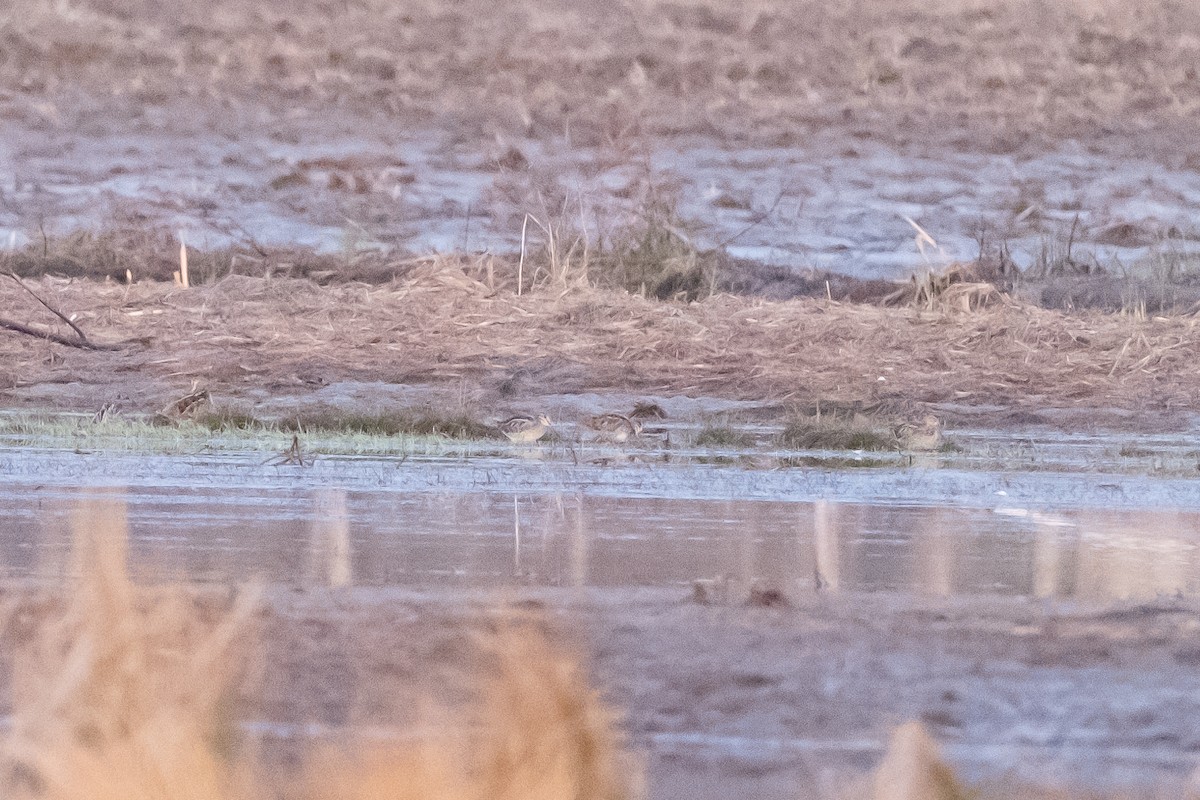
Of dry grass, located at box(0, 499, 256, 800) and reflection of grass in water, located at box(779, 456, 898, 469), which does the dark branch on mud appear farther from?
dry grass, located at box(0, 499, 256, 800)

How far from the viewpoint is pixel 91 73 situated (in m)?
16.8

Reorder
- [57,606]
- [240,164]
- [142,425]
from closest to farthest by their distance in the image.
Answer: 1. [57,606]
2. [142,425]
3. [240,164]

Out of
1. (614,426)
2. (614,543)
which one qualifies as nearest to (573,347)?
(614,426)

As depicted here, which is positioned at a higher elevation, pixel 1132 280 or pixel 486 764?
pixel 1132 280

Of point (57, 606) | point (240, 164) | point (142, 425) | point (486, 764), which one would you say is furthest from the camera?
point (240, 164)

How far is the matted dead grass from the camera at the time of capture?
1187 centimetres

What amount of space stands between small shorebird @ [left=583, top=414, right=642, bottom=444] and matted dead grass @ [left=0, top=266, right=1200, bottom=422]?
1.14 metres

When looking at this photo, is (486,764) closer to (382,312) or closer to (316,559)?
(316,559)

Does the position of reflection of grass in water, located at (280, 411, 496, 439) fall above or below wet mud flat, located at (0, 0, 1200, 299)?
below

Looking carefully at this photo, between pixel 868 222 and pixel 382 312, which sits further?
pixel 868 222

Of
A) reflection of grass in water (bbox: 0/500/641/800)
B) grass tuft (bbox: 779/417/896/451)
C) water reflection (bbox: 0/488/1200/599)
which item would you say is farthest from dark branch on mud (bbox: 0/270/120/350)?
reflection of grass in water (bbox: 0/500/641/800)

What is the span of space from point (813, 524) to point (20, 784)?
5196 millimetres

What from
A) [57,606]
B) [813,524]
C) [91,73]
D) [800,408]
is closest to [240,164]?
[91,73]

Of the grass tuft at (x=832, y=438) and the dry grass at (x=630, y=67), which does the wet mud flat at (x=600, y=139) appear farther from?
the grass tuft at (x=832, y=438)
